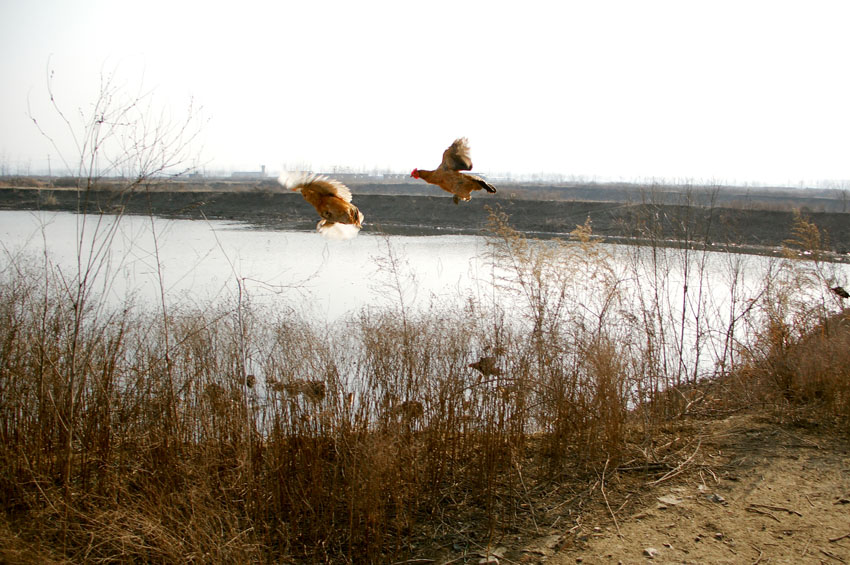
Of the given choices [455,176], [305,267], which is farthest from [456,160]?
[305,267]

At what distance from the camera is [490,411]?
161 inches

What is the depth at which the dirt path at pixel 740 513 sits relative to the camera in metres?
3.13

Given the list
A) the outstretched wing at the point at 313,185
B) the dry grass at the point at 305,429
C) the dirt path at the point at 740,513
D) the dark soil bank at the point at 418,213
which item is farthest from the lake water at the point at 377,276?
the dark soil bank at the point at 418,213

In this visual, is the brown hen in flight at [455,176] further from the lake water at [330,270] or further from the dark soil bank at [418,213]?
the dark soil bank at [418,213]

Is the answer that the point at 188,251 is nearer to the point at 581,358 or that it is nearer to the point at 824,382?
the point at 581,358

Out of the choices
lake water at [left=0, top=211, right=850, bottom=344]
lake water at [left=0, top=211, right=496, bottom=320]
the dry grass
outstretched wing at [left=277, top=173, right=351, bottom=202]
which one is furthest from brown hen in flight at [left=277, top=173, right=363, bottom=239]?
lake water at [left=0, top=211, right=496, bottom=320]

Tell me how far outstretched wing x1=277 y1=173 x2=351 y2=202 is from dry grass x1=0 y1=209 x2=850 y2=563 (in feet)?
4.73

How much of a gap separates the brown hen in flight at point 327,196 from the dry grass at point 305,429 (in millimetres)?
1456

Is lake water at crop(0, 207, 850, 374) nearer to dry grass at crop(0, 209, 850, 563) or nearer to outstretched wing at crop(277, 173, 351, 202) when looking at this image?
dry grass at crop(0, 209, 850, 563)

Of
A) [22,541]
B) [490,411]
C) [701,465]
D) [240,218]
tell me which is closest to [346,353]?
[490,411]

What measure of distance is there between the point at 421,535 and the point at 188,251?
11948mm

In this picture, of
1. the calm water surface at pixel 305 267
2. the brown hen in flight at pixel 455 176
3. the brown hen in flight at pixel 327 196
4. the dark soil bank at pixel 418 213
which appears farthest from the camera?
the dark soil bank at pixel 418 213

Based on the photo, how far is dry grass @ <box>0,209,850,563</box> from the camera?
3217 mm

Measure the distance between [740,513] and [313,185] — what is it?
299 cm
